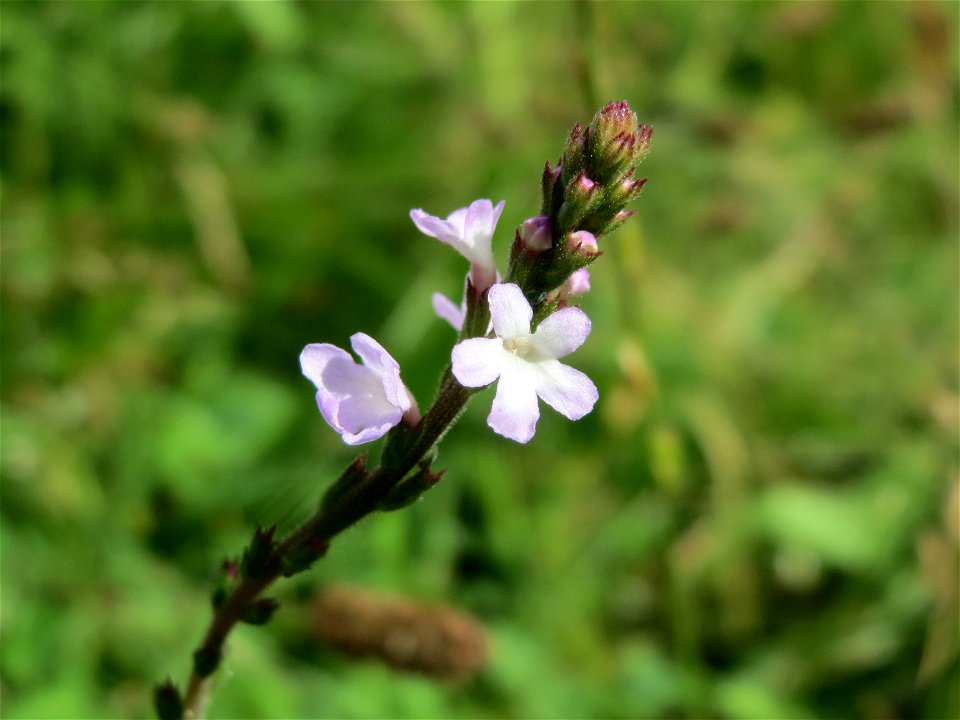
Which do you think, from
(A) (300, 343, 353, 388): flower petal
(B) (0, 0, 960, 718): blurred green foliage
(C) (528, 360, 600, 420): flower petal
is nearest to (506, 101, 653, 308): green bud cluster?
(C) (528, 360, 600, 420): flower petal

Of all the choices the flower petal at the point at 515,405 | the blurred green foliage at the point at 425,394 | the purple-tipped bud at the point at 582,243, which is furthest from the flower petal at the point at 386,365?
the blurred green foliage at the point at 425,394

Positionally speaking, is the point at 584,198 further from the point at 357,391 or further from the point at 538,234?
the point at 357,391

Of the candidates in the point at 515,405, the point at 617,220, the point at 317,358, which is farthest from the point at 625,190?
the point at 317,358

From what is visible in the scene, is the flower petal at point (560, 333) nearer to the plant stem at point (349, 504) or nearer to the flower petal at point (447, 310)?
the plant stem at point (349, 504)

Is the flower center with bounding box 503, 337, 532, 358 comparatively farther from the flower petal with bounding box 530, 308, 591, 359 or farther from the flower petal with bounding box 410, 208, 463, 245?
the flower petal with bounding box 410, 208, 463, 245

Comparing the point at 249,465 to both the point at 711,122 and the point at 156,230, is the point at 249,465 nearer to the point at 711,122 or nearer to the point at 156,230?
the point at 156,230
